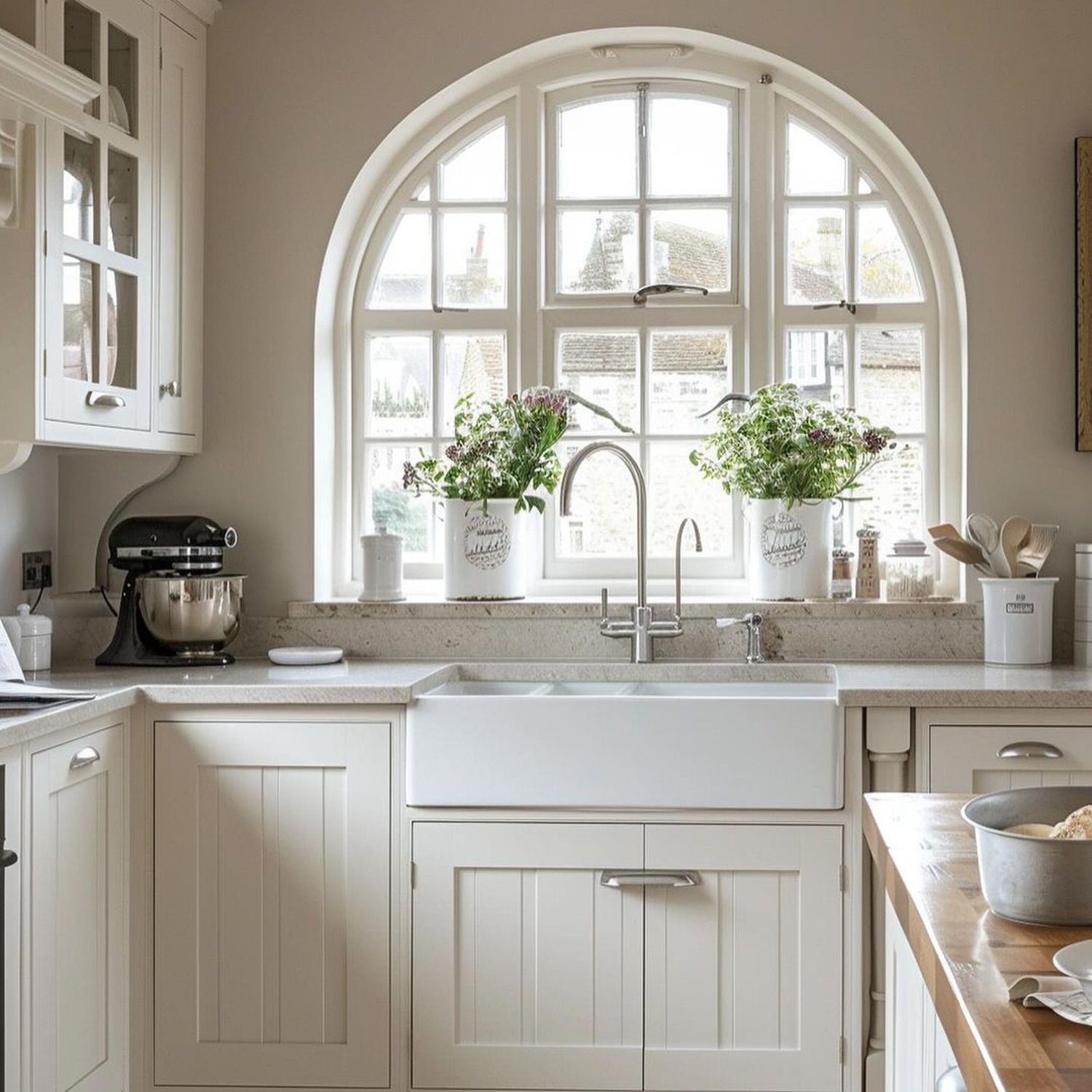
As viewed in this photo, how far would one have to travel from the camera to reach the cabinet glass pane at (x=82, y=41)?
9.07 ft

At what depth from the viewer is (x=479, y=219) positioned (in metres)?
3.56

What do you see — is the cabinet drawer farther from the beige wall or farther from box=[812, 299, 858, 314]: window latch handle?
box=[812, 299, 858, 314]: window latch handle

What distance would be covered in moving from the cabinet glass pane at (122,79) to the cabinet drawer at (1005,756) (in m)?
2.11

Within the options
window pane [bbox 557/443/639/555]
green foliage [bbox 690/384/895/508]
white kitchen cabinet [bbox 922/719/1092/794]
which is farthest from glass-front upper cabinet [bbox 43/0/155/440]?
white kitchen cabinet [bbox 922/719/1092/794]

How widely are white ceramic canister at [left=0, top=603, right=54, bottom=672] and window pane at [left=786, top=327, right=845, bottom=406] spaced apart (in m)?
1.88

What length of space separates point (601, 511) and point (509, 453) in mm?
351

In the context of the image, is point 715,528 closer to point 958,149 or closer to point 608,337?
point 608,337

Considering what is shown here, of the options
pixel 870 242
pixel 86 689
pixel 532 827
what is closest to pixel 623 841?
pixel 532 827

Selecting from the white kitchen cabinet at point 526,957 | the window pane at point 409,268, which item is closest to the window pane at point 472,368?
the window pane at point 409,268

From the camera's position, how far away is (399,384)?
11.7 feet

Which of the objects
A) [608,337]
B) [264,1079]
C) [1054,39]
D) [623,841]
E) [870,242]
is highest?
[1054,39]

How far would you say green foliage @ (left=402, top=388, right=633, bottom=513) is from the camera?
129 inches

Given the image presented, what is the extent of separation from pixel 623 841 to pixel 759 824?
0.26m

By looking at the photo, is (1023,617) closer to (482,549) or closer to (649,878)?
(649,878)
